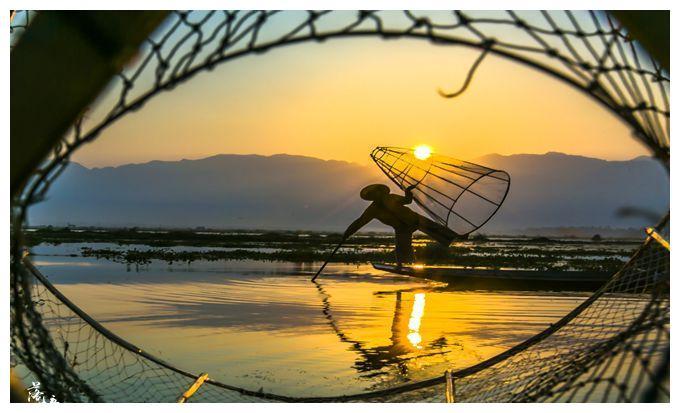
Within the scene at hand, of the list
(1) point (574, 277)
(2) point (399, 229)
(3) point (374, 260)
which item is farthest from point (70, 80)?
(3) point (374, 260)

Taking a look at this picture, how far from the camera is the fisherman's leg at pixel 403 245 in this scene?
12725 millimetres

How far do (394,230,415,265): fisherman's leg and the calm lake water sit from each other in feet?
1.54

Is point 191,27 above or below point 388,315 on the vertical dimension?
above

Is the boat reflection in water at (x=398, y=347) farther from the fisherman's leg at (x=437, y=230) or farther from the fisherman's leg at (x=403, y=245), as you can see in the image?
the fisherman's leg at (x=403, y=245)

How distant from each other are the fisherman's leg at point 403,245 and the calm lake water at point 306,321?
1.54ft

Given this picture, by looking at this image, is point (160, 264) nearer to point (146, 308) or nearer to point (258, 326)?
point (146, 308)

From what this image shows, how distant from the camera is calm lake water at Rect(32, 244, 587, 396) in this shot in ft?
19.7

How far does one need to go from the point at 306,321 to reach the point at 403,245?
209 inches

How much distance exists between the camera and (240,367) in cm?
605

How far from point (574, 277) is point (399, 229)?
9.64 ft

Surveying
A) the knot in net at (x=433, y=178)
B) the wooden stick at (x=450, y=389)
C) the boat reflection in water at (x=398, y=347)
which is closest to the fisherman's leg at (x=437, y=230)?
the knot in net at (x=433, y=178)

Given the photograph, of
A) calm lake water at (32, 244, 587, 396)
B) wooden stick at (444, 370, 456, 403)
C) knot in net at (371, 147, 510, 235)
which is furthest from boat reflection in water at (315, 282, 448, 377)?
wooden stick at (444, 370, 456, 403)

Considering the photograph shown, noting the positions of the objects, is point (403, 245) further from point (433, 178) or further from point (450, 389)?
point (450, 389)

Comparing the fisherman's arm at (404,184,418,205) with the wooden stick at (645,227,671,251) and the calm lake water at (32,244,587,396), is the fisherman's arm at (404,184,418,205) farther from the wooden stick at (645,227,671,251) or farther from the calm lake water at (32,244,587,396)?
the wooden stick at (645,227,671,251)
